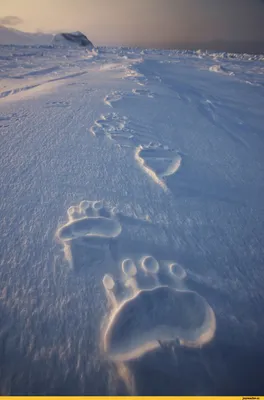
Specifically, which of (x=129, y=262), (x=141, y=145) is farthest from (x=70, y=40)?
(x=129, y=262)

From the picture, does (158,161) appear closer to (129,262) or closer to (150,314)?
(129,262)

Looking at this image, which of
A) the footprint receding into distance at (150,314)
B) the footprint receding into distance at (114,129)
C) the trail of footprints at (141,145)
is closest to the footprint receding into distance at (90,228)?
the footprint receding into distance at (150,314)

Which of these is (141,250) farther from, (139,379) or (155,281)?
(139,379)

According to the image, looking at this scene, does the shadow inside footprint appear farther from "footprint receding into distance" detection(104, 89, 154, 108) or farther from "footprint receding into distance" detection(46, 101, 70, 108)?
"footprint receding into distance" detection(46, 101, 70, 108)

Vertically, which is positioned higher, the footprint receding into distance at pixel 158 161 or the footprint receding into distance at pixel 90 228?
the footprint receding into distance at pixel 158 161

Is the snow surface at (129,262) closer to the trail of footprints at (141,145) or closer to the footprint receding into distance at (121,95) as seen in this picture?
the trail of footprints at (141,145)

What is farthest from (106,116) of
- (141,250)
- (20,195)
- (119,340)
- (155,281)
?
(119,340)
